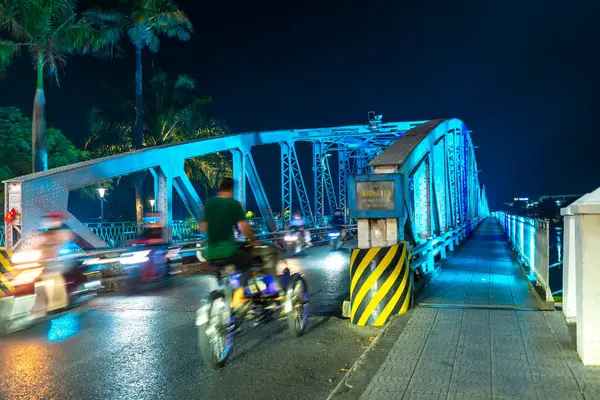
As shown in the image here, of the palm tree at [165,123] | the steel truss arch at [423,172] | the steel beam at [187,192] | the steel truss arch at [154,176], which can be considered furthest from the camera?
the palm tree at [165,123]

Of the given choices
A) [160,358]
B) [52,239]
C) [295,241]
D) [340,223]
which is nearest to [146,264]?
[52,239]

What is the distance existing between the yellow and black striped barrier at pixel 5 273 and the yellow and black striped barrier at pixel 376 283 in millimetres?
5375

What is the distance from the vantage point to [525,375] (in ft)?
15.7

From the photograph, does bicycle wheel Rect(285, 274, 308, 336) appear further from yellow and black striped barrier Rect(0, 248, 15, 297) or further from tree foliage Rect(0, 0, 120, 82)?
tree foliage Rect(0, 0, 120, 82)

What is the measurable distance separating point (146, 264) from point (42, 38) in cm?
1199

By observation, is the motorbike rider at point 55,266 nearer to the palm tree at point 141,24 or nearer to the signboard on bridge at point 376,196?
the signboard on bridge at point 376,196

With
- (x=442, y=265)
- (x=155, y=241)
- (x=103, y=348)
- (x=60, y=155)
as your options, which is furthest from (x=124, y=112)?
(x=103, y=348)

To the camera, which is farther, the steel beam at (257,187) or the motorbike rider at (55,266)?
the steel beam at (257,187)

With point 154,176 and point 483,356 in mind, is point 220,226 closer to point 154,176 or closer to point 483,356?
point 483,356

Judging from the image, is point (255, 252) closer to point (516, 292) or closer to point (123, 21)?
point (516, 292)

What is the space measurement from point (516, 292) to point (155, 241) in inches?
345

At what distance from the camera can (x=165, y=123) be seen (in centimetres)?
2747

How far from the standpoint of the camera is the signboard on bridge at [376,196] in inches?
317

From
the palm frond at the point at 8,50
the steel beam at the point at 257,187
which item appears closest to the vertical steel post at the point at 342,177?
the steel beam at the point at 257,187
